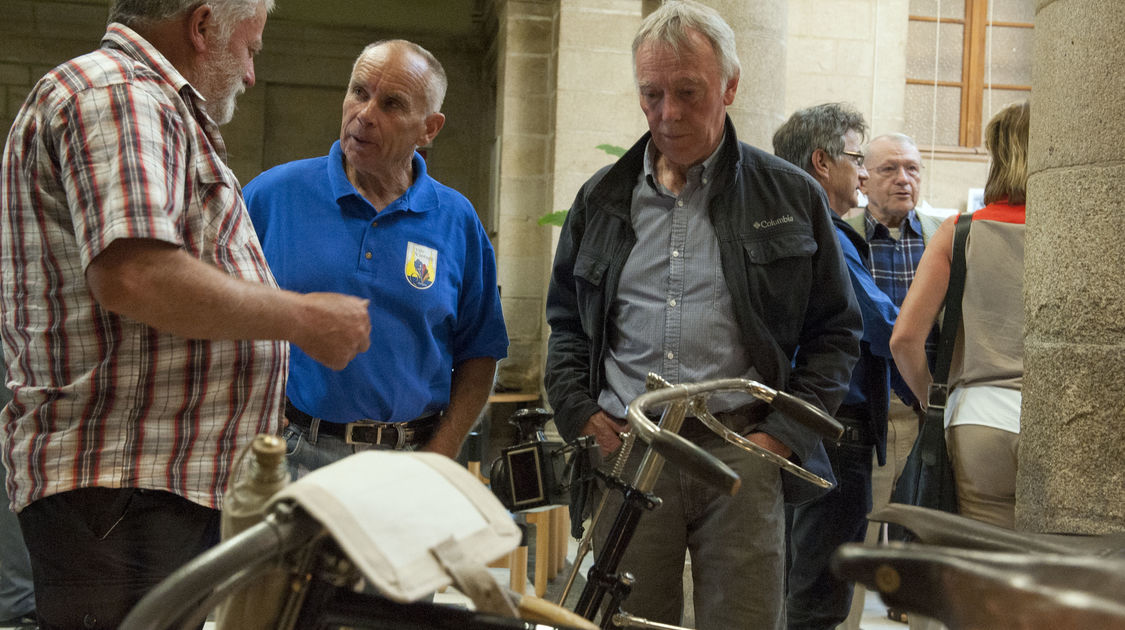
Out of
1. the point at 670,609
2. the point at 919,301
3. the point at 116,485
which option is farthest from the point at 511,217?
the point at 116,485

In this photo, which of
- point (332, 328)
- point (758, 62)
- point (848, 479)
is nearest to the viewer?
point (332, 328)

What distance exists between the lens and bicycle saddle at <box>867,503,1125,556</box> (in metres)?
1.33

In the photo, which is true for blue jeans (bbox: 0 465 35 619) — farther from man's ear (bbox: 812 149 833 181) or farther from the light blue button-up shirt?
man's ear (bbox: 812 149 833 181)

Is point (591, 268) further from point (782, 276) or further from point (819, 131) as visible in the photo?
point (819, 131)

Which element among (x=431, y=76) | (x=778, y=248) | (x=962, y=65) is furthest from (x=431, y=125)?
(x=962, y=65)

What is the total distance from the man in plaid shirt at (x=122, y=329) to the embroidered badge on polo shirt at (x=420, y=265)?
72 cm

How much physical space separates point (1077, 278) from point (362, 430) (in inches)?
62.2

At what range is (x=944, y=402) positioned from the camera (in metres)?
2.82

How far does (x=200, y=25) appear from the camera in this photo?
6.28 feet

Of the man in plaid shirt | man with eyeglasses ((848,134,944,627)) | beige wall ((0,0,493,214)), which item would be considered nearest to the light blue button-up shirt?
the man in plaid shirt

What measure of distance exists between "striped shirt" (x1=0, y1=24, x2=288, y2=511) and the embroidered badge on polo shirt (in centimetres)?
74

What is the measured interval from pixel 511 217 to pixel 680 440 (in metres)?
6.97

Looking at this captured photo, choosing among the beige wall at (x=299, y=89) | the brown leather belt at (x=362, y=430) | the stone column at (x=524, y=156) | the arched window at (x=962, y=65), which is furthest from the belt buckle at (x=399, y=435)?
the beige wall at (x=299, y=89)

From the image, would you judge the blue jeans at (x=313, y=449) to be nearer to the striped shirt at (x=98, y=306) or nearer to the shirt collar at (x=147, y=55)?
the striped shirt at (x=98, y=306)
